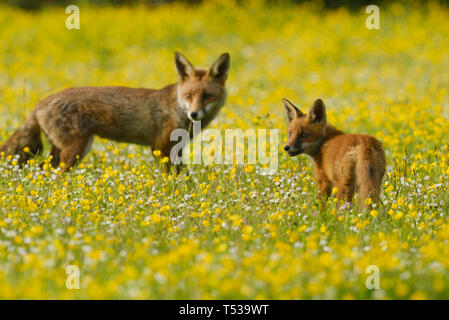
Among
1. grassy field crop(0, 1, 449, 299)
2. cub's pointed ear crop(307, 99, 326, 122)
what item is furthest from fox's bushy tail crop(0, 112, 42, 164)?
cub's pointed ear crop(307, 99, 326, 122)

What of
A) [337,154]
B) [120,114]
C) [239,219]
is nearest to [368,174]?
[337,154]

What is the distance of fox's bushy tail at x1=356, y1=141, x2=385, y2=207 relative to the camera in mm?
5066

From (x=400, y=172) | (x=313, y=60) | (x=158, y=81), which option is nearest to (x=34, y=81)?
(x=158, y=81)

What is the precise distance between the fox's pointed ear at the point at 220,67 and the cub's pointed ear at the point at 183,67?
279 millimetres

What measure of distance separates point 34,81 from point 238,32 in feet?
27.7

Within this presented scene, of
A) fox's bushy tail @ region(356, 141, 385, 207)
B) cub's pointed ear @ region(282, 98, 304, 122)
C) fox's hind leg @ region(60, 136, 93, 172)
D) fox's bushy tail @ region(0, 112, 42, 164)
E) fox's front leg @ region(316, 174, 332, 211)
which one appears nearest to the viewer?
fox's bushy tail @ region(356, 141, 385, 207)

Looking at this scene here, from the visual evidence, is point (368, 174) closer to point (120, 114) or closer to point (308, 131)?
point (308, 131)

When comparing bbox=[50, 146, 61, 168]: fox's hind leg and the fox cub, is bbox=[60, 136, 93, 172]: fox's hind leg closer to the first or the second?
bbox=[50, 146, 61, 168]: fox's hind leg

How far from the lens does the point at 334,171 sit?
5.45 metres

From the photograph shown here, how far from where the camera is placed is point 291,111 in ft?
20.2

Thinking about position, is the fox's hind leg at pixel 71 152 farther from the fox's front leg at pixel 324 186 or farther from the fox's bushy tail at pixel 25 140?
the fox's front leg at pixel 324 186

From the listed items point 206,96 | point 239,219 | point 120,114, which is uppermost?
point 206,96

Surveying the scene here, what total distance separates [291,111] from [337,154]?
95 centimetres

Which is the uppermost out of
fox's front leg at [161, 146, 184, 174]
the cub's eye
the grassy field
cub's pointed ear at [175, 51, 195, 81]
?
cub's pointed ear at [175, 51, 195, 81]
